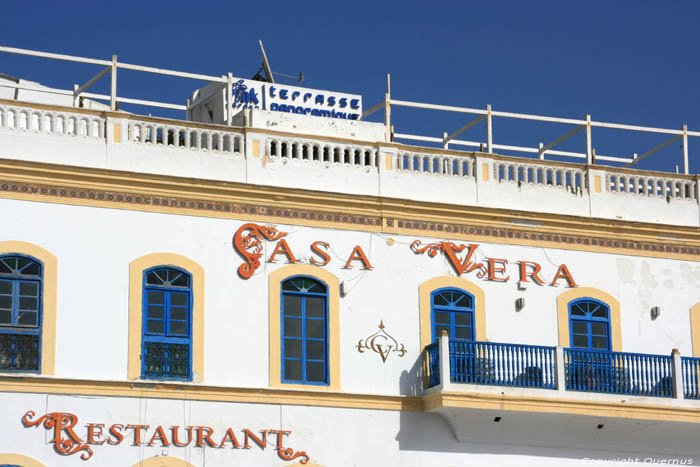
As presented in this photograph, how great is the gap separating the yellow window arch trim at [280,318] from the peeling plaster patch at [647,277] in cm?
596

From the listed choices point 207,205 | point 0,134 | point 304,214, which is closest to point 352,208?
point 304,214

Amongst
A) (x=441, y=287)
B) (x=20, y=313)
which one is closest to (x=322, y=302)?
(x=441, y=287)

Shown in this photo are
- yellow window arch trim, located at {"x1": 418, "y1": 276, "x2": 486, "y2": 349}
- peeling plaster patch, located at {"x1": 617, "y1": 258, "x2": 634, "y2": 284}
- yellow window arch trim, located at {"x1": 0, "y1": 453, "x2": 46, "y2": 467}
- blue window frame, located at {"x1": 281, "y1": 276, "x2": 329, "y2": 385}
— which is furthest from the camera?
peeling plaster patch, located at {"x1": 617, "y1": 258, "x2": 634, "y2": 284}

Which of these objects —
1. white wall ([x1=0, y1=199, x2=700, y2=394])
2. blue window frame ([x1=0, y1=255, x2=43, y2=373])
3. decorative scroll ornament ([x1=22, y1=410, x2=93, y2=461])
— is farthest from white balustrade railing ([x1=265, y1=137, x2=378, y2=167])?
decorative scroll ornament ([x1=22, y1=410, x2=93, y2=461])

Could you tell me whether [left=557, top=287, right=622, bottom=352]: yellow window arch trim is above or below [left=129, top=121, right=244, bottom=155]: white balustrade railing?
below

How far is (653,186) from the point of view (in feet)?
90.2

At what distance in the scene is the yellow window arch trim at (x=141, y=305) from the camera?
22875 mm

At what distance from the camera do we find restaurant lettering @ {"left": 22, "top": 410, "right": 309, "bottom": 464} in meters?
22.0

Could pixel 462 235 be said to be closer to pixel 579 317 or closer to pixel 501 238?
pixel 501 238

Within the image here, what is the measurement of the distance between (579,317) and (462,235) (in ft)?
8.53

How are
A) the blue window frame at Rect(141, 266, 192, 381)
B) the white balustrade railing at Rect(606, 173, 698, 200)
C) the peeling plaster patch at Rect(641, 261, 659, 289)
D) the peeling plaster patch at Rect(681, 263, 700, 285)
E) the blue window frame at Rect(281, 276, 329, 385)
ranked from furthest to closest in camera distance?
the white balustrade railing at Rect(606, 173, 698, 200) < the peeling plaster patch at Rect(681, 263, 700, 285) < the peeling plaster patch at Rect(641, 261, 659, 289) < the blue window frame at Rect(281, 276, 329, 385) < the blue window frame at Rect(141, 266, 192, 381)

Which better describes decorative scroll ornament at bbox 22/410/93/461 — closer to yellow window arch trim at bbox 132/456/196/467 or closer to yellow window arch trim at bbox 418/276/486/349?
yellow window arch trim at bbox 132/456/196/467

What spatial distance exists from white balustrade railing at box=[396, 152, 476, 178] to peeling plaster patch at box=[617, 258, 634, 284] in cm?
318

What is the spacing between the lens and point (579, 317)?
26031 mm
